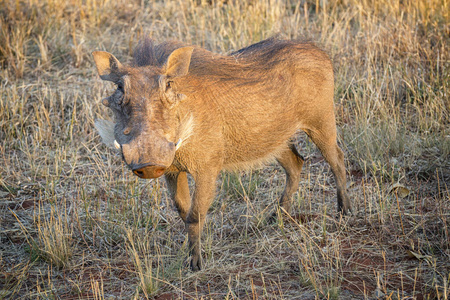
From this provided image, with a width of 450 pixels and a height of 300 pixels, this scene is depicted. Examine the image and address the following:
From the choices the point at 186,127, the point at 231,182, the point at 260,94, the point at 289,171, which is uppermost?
Answer: the point at 186,127

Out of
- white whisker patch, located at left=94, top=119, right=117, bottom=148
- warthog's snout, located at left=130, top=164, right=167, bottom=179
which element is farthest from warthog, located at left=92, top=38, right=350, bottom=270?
white whisker patch, located at left=94, top=119, right=117, bottom=148

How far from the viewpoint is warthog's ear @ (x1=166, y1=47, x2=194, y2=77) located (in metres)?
3.00

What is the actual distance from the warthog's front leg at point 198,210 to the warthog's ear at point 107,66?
751 mm

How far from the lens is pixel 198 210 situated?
320 cm

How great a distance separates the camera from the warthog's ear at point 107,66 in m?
2.97

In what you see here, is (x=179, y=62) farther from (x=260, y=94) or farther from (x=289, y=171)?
(x=289, y=171)

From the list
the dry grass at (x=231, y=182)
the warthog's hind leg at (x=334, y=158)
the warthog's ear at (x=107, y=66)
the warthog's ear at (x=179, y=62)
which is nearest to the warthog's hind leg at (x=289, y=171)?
the dry grass at (x=231, y=182)

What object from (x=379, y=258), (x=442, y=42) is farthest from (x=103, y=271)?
(x=442, y=42)

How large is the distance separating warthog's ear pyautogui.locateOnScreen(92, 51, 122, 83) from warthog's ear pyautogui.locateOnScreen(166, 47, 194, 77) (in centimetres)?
28

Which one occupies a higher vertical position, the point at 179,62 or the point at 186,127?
the point at 179,62

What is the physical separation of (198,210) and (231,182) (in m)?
1.06

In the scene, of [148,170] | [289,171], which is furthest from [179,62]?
[289,171]

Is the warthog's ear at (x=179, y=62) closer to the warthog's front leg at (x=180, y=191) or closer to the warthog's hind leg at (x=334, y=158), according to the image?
the warthog's front leg at (x=180, y=191)

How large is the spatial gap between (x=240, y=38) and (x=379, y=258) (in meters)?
3.50
